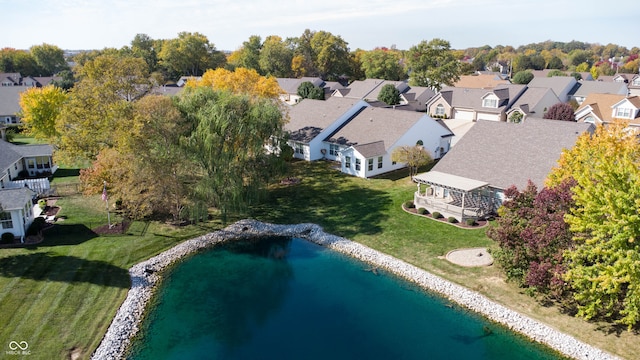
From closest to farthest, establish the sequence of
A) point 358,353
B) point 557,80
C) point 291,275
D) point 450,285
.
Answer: point 358,353 → point 450,285 → point 291,275 → point 557,80

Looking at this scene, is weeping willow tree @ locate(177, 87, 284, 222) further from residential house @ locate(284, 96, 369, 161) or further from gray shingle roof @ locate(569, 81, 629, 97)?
gray shingle roof @ locate(569, 81, 629, 97)

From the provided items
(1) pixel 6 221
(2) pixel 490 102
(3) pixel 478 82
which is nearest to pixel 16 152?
(1) pixel 6 221

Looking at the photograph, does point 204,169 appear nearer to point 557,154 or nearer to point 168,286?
point 168,286

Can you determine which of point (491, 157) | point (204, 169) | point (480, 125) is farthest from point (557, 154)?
point (204, 169)

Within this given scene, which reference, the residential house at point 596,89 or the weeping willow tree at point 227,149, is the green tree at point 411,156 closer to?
the weeping willow tree at point 227,149

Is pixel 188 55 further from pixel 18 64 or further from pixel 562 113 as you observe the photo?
pixel 562 113

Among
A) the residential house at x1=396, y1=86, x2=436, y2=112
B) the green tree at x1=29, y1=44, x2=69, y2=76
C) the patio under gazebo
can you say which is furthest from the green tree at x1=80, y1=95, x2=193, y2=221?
the green tree at x1=29, y1=44, x2=69, y2=76
